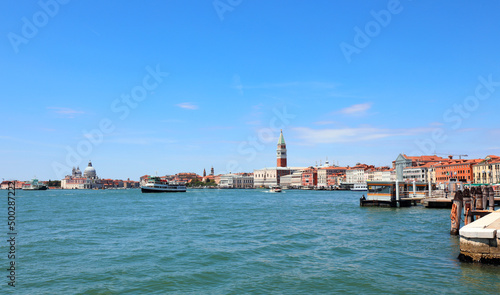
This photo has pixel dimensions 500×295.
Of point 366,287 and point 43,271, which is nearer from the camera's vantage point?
point 366,287

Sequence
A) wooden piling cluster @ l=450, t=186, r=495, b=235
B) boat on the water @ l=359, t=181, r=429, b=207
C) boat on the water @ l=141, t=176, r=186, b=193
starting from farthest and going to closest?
boat on the water @ l=141, t=176, r=186, b=193 → boat on the water @ l=359, t=181, r=429, b=207 → wooden piling cluster @ l=450, t=186, r=495, b=235

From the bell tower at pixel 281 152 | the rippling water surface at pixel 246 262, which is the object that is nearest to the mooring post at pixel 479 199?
the rippling water surface at pixel 246 262

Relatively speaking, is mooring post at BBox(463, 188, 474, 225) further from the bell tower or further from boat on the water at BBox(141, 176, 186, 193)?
the bell tower

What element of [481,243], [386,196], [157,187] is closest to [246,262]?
[481,243]

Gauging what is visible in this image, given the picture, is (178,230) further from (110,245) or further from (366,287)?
(366,287)

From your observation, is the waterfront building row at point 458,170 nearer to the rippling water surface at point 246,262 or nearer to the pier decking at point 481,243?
the rippling water surface at point 246,262

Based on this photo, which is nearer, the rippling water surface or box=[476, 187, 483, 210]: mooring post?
the rippling water surface

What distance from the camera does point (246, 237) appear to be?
1864 centimetres

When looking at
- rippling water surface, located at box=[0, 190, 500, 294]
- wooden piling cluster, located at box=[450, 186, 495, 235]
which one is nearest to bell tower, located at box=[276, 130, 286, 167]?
wooden piling cluster, located at box=[450, 186, 495, 235]

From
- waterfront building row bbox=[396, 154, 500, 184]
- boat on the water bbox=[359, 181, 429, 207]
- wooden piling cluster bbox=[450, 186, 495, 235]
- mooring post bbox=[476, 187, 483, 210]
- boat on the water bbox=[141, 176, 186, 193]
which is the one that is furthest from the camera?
boat on the water bbox=[141, 176, 186, 193]

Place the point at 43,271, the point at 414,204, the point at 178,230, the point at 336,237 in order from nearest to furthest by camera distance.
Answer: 1. the point at 43,271
2. the point at 336,237
3. the point at 178,230
4. the point at 414,204

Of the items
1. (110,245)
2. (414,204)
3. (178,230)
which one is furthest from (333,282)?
(414,204)

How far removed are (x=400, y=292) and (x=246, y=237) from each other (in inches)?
379

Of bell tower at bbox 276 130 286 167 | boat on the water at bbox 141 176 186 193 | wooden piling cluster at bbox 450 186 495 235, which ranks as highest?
bell tower at bbox 276 130 286 167
